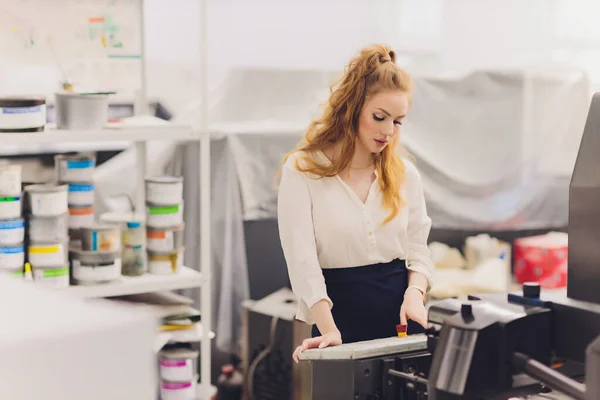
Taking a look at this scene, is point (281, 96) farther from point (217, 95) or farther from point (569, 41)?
point (569, 41)

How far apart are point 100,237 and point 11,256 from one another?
30 cm

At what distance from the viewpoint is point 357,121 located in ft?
7.35

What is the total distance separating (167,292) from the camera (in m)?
3.38

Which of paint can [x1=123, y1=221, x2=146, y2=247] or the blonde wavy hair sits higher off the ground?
the blonde wavy hair

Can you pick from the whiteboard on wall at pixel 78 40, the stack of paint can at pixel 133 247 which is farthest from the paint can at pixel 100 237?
the whiteboard on wall at pixel 78 40

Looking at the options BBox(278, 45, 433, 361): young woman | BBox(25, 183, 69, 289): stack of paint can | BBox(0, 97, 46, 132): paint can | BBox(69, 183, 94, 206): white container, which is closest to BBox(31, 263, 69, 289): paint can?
BBox(25, 183, 69, 289): stack of paint can

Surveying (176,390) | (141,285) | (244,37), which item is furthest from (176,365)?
(244,37)

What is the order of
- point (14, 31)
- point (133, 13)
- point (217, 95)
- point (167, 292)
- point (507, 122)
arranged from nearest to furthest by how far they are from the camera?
1. point (14, 31)
2. point (133, 13)
3. point (167, 292)
4. point (217, 95)
5. point (507, 122)

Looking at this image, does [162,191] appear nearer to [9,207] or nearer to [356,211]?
[9,207]

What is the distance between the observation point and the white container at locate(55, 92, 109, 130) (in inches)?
114

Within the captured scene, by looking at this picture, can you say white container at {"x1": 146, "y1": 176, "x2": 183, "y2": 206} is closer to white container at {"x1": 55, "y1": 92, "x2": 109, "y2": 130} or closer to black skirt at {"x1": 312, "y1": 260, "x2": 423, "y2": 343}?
white container at {"x1": 55, "y1": 92, "x2": 109, "y2": 130}

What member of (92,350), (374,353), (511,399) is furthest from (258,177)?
(92,350)

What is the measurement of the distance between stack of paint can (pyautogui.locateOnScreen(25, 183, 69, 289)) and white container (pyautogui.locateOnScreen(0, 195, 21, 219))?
51 millimetres

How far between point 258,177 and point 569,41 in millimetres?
2547
